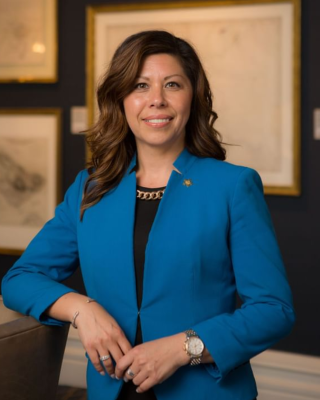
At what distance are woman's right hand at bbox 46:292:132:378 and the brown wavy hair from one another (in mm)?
356

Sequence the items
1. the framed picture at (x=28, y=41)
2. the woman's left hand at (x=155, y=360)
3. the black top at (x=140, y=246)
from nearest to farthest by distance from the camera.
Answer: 1. the woman's left hand at (x=155, y=360)
2. the black top at (x=140, y=246)
3. the framed picture at (x=28, y=41)

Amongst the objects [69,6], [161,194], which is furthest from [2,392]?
[69,6]

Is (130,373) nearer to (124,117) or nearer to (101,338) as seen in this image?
(101,338)

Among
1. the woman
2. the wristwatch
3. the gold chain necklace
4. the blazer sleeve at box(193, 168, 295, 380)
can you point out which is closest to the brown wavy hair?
the woman

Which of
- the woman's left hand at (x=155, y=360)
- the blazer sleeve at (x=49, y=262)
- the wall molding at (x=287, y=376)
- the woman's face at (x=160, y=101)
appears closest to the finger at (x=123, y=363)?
the woman's left hand at (x=155, y=360)

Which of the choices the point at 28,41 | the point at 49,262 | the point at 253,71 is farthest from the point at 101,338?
the point at 28,41

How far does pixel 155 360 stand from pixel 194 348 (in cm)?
11

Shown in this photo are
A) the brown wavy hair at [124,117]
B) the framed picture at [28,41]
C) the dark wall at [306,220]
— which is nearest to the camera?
the brown wavy hair at [124,117]

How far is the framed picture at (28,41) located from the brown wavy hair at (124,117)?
2.21 m

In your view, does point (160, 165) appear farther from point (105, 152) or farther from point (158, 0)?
point (158, 0)

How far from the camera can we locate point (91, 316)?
179cm

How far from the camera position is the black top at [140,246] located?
1.85 meters

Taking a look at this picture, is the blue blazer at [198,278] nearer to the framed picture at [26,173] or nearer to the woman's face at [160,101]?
the woman's face at [160,101]

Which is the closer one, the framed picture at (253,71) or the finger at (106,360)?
the finger at (106,360)
